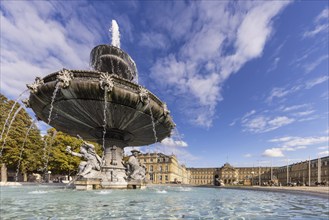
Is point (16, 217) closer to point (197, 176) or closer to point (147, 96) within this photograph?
point (147, 96)

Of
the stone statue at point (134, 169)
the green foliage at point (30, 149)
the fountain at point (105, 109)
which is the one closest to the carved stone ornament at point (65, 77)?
the fountain at point (105, 109)

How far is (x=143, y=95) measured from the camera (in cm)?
1118

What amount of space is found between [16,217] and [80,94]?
7.01m

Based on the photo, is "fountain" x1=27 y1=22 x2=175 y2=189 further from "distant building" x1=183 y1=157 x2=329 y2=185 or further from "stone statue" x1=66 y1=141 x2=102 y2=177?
"distant building" x1=183 y1=157 x2=329 y2=185

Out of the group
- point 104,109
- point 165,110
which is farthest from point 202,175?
point 104,109

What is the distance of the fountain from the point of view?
1042 centimetres

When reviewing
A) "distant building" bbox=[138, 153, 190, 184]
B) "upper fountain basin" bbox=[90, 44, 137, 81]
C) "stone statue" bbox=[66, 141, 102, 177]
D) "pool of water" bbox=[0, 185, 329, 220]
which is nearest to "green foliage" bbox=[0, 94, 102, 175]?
"upper fountain basin" bbox=[90, 44, 137, 81]

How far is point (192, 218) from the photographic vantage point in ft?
14.1

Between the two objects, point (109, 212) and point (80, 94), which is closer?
point (109, 212)

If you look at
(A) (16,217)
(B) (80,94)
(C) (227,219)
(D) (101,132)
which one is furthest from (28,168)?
(C) (227,219)

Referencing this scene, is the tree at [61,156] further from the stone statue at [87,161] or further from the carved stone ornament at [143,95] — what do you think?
the carved stone ornament at [143,95]

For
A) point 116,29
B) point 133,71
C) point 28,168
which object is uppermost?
point 116,29

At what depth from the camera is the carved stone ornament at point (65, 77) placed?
9953mm

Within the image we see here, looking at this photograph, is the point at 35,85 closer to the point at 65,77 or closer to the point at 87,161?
the point at 65,77
